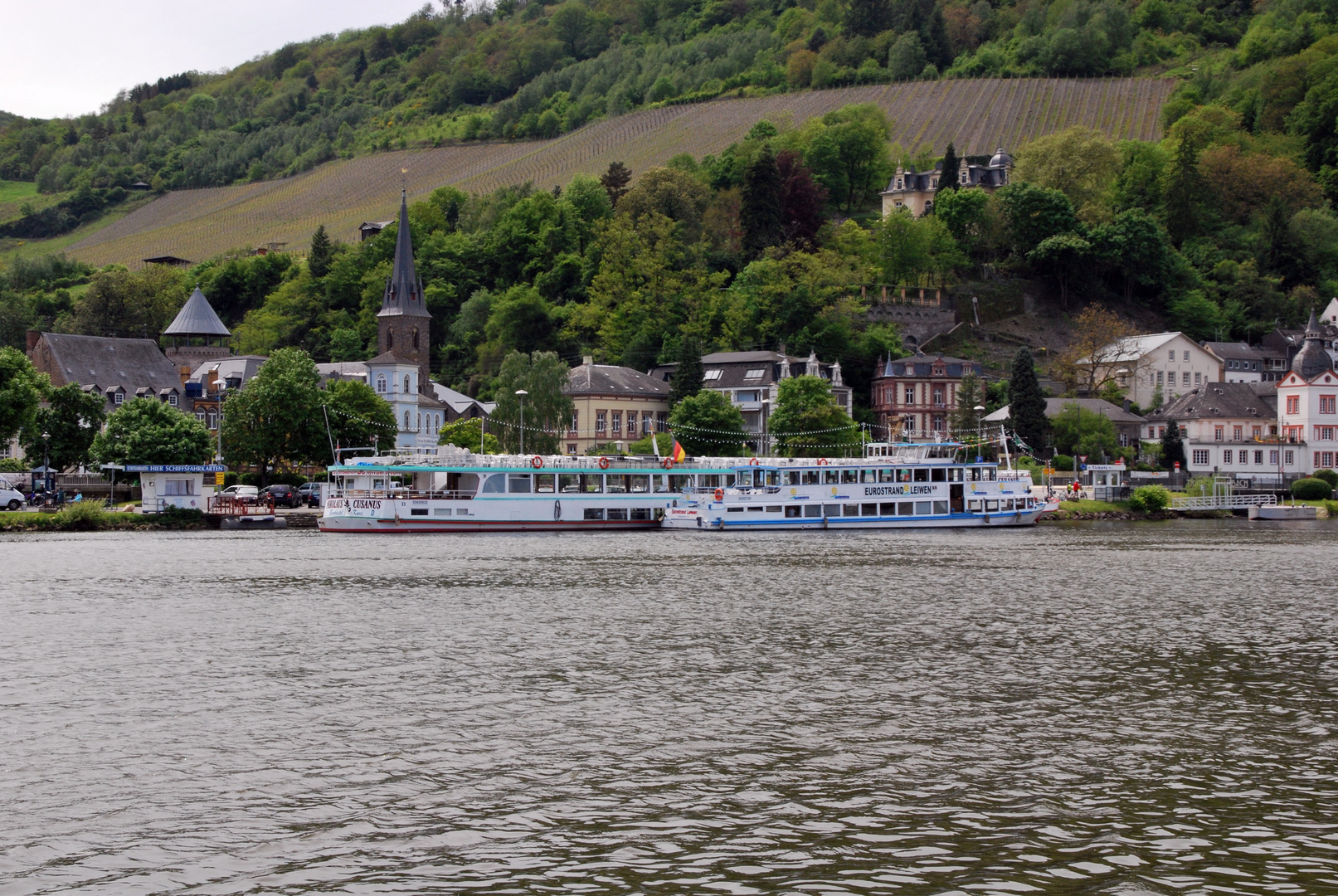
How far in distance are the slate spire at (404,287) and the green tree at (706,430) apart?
129 feet

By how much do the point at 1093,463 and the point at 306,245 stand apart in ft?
363

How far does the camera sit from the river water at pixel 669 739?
1347 centimetres

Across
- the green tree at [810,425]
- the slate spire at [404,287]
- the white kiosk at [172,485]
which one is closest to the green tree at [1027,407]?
the green tree at [810,425]

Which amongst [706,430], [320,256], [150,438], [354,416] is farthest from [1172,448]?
[320,256]

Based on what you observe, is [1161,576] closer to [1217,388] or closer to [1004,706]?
[1004,706]

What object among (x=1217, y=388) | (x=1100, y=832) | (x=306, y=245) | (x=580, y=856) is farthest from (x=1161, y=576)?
(x=306, y=245)

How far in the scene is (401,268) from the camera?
123m

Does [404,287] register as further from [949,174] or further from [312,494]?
[949,174]

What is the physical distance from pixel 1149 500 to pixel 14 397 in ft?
211

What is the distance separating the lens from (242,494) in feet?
256

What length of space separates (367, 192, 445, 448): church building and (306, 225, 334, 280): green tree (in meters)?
22.6

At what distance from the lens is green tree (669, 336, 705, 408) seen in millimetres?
102875

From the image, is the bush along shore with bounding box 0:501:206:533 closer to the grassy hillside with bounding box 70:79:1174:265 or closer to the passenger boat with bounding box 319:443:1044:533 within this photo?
the passenger boat with bounding box 319:443:1044:533

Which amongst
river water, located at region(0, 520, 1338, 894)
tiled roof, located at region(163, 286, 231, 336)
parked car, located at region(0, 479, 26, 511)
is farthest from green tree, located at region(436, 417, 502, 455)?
river water, located at region(0, 520, 1338, 894)
